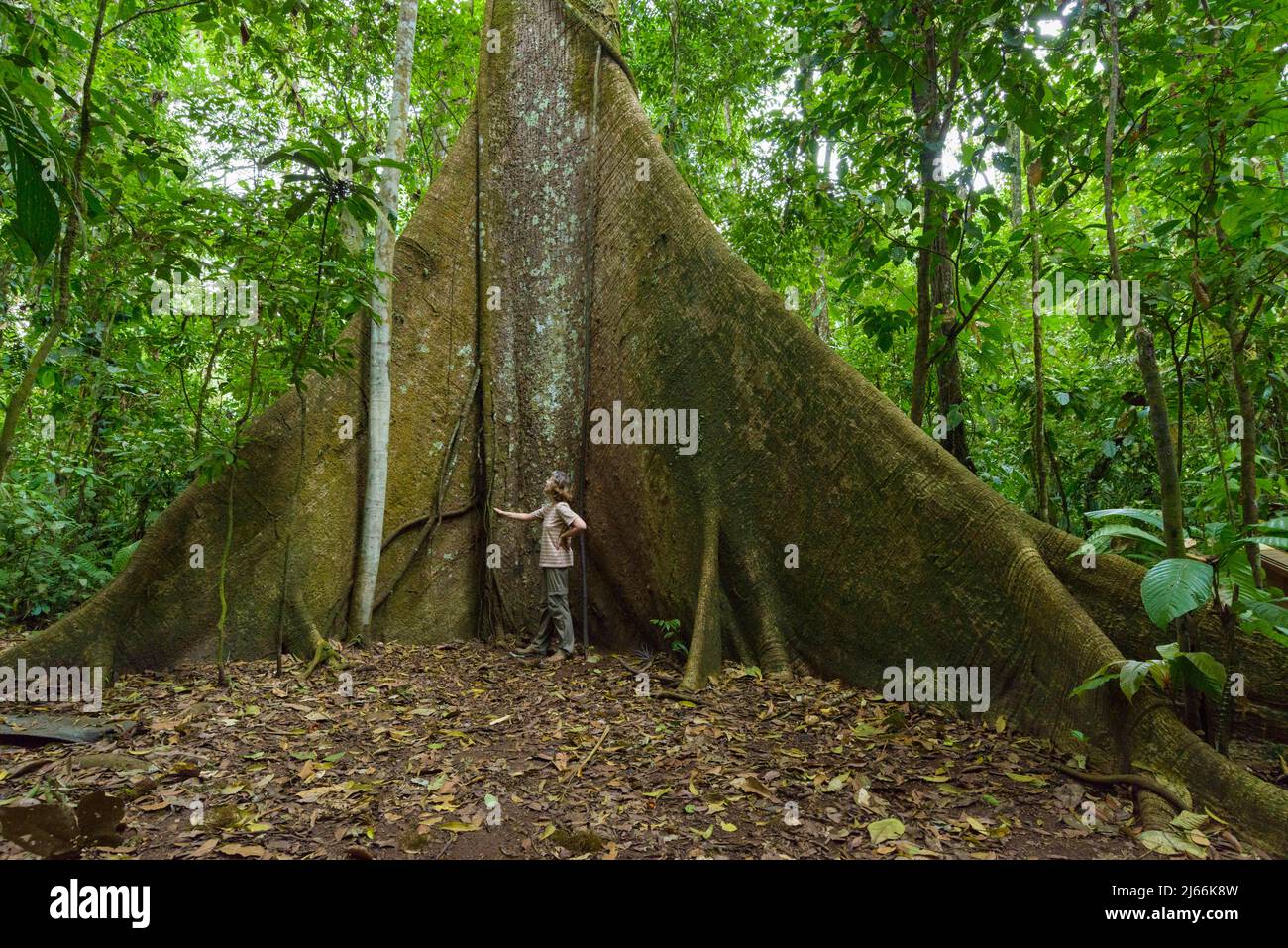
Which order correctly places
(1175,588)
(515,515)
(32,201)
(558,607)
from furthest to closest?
(515,515)
(558,607)
(1175,588)
(32,201)

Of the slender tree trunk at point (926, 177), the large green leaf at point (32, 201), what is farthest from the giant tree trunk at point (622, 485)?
the large green leaf at point (32, 201)

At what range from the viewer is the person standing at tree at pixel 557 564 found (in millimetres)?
5297

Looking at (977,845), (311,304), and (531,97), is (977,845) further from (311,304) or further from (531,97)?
(531,97)

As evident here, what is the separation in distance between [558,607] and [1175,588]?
3.89 meters

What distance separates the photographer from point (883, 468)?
434cm

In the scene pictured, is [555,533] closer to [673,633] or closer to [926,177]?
[673,633]

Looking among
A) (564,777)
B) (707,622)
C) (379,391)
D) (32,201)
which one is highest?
(379,391)

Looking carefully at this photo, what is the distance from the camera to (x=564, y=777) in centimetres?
336

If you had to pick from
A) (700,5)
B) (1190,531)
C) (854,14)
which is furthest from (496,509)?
(700,5)

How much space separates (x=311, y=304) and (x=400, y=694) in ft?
8.55

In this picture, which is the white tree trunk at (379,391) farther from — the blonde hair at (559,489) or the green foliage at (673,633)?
the green foliage at (673,633)

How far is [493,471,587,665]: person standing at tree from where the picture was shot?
5297 millimetres

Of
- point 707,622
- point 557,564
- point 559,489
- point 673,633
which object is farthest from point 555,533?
point 707,622

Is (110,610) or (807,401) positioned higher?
(807,401)
